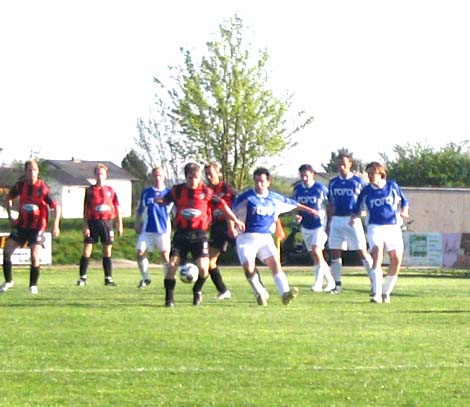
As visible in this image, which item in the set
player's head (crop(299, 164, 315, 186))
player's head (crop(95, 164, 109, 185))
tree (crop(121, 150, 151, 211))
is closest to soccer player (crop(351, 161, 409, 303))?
player's head (crop(299, 164, 315, 186))

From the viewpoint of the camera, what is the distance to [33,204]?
20.1 metres

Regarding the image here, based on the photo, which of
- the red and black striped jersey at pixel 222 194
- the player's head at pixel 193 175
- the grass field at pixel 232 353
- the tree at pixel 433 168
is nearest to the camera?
the grass field at pixel 232 353

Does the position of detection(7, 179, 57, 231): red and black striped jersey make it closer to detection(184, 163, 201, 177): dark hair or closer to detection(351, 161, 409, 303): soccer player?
detection(184, 163, 201, 177): dark hair

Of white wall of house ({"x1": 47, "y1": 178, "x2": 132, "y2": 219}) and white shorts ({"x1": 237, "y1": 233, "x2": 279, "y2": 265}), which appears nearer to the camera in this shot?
white shorts ({"x1": 237, "y1": 233, "x2": 279, "y2": 265})

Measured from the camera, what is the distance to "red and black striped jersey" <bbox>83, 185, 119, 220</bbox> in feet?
77.6

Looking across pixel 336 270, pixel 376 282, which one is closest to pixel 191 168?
pixel 376 282

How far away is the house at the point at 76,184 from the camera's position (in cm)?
11944

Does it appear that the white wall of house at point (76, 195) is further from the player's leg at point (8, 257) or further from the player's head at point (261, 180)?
the player's head at point (261, 180)

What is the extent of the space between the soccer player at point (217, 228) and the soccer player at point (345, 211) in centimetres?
277

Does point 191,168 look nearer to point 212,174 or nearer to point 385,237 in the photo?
point 212,174

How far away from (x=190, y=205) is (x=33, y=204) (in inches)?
133

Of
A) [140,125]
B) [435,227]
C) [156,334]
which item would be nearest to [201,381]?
[156,334]

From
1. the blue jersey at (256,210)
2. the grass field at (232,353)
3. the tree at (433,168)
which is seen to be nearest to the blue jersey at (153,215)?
the grass field at (232,353)

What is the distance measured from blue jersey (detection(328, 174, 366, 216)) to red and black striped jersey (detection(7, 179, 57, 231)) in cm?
463
